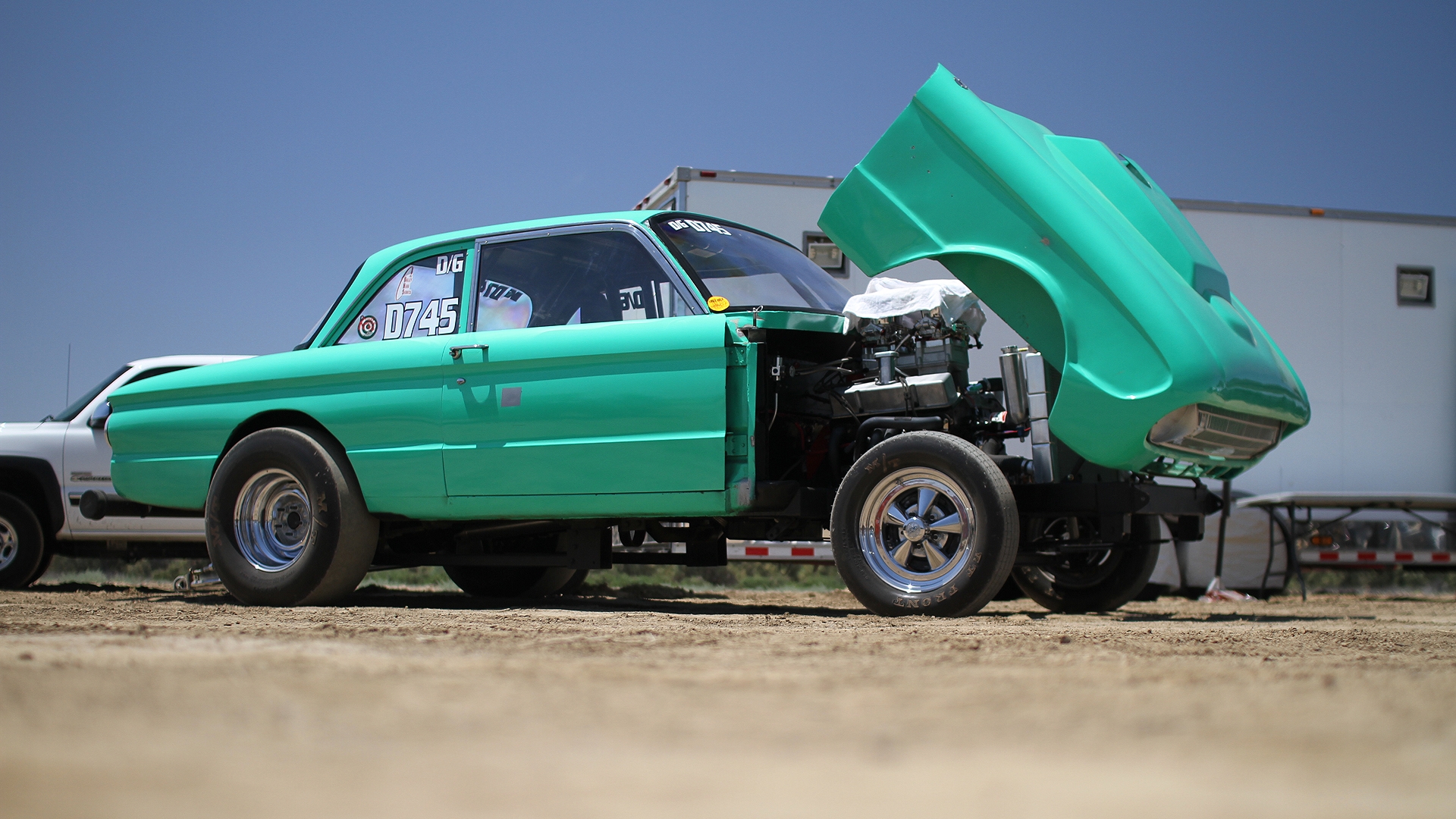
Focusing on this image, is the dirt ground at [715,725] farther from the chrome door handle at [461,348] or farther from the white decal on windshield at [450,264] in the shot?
the white decal on windshield at [450,264]

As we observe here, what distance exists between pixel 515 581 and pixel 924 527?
10.1ft

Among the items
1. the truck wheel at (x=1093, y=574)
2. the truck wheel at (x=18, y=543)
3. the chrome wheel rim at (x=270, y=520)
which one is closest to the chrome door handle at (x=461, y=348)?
the chrome wheel rim at (x=270, y=520)

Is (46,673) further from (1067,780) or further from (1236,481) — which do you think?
(1236,481)

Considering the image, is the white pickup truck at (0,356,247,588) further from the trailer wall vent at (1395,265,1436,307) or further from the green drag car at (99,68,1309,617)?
the trailer wall vent at (1395,265,1436,307)

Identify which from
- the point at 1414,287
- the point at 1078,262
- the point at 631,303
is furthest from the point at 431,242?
the point at 1414,287

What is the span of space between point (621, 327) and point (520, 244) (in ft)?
2.83

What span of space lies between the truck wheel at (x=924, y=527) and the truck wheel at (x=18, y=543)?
6337 mm

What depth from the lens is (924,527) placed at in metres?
4.70

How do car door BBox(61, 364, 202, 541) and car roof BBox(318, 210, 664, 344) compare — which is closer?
car roof BBox(318, 210, 664, 344)

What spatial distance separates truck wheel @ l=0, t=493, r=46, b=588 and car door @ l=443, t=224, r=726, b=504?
466 cm

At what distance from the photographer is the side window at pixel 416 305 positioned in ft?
18.6

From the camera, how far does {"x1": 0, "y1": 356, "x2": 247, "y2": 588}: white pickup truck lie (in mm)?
8219

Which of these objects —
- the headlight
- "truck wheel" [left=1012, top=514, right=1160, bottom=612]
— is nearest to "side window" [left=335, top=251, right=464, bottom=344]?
"truck wheel" [left=1012, top=514, right=1160, bottom=612]

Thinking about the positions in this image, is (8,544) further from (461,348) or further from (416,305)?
(461,348)
